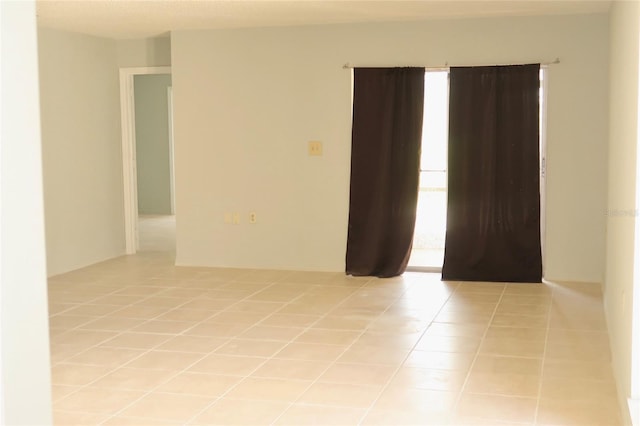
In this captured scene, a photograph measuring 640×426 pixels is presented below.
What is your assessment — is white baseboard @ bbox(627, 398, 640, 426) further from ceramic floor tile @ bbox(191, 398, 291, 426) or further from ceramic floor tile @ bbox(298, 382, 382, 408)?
ceramic floor tile @ bbox(191, 398, 291, 426)

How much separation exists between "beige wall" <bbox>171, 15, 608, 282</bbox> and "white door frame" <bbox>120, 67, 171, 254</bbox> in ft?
3.01

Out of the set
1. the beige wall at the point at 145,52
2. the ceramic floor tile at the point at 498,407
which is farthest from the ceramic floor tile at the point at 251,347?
the beige wall at the point at 145,52

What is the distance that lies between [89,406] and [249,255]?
3.80 metres

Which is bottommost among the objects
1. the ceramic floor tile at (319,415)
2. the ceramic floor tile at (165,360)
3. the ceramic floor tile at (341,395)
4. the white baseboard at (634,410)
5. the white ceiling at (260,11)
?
the ceramic floor tile at (319,415)

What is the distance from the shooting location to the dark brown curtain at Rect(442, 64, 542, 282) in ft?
21.3

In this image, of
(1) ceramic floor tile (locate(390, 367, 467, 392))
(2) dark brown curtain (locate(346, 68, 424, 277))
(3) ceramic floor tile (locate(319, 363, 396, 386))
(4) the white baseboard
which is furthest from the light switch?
(4) the white baseboard

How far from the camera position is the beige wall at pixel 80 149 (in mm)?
7012

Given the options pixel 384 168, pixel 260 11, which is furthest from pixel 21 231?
pixel 384 168

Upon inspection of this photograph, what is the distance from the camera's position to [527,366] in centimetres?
415

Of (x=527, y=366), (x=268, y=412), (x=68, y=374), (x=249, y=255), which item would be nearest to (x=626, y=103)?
(x=527, y=366)

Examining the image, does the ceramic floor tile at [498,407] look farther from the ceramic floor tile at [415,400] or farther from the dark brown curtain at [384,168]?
the dark brown curtain at [384,168]

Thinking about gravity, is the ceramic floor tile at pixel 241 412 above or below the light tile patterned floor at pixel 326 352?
below

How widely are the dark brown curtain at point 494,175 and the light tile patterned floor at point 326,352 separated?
0.28m

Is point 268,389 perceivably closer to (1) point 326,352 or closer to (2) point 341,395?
(2) point 341,395
